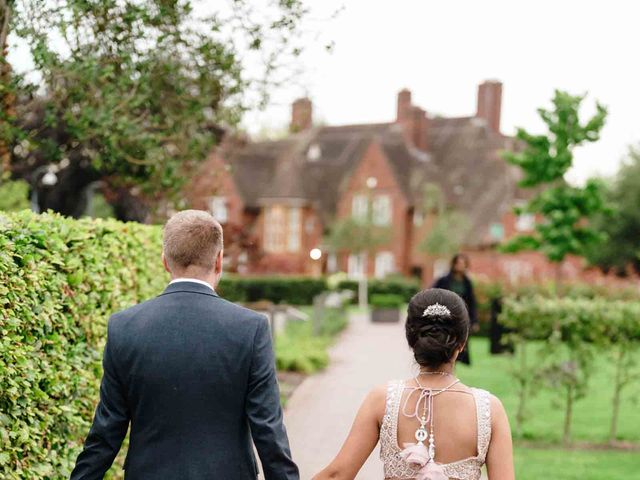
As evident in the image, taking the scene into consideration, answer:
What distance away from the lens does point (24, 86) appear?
7734 millimetres

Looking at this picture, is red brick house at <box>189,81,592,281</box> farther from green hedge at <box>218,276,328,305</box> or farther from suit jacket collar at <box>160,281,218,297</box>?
suit jacket collar at <box>160,281,218,297</box>

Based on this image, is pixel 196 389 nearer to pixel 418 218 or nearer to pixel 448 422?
pixel 448 422

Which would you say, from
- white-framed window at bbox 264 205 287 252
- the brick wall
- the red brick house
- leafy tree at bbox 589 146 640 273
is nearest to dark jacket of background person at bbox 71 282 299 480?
the red brick house

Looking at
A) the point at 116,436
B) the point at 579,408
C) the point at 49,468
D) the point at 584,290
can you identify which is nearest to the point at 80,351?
the point at 49,468

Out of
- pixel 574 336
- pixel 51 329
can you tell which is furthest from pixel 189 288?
pixel 574 336

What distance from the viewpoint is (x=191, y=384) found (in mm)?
3098

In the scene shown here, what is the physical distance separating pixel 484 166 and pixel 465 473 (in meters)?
48.5

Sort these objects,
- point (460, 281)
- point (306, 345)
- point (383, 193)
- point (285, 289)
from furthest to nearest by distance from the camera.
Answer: point (383, 193) → point (285, 289) → point (306, 345) → point (460, 281)

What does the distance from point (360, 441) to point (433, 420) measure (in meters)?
0.33

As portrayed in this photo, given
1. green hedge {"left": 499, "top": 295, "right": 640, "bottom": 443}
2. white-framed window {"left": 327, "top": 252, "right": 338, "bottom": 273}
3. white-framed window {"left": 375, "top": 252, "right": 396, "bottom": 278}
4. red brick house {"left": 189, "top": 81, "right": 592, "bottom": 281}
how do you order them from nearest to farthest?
green hedge {"left": 499, "top": 295, "right": 640, "bottom": 443}, red brick house {"left": 189, "top": 81, "right": 592, "bottom": 281}, white-framed window {"left": 375, "top": 252, "right": 396, "bottom": 278}, white-framed window {"left": 327, "top": 252, "right": 338, "bottom": 273}

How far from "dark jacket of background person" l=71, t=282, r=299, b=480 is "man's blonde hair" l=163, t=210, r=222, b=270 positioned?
0.13 meters

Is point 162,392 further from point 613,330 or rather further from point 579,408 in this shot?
point 579,408

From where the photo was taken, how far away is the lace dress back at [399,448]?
125 inches

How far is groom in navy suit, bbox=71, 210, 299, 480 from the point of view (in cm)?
311
